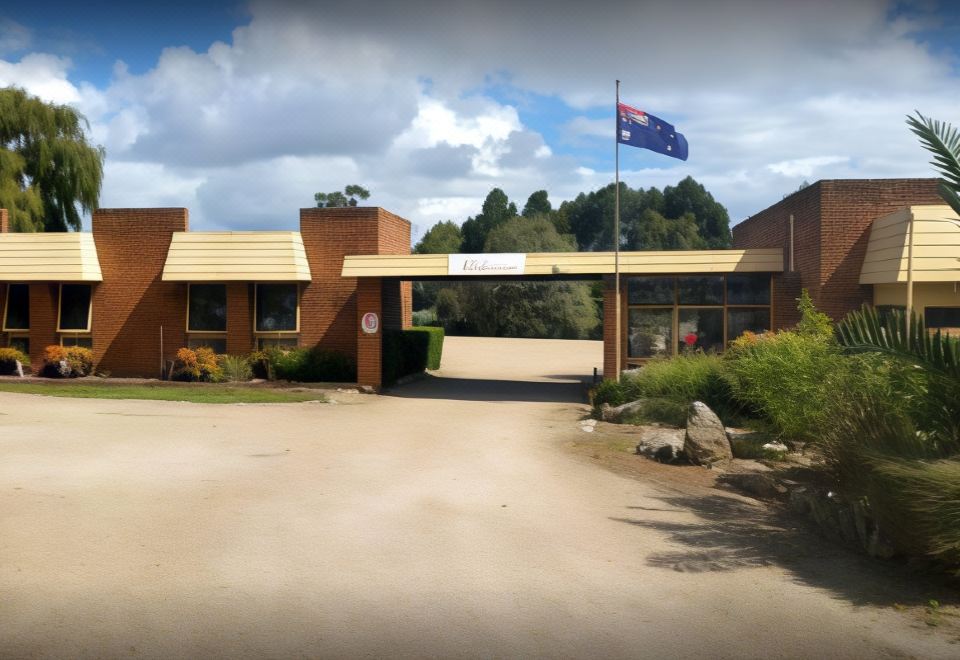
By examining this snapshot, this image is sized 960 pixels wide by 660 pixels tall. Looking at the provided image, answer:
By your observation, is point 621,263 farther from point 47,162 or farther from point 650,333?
point 47,162

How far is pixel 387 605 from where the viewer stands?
632cm

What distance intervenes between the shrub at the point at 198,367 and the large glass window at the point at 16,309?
5906mm

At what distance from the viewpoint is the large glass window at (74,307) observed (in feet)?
81.6

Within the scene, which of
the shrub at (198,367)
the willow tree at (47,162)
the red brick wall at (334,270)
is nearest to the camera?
the shrub at (198,367)

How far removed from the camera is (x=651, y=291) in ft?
70.9

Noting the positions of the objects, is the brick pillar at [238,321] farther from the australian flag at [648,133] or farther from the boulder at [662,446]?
the boulder at [662,446]

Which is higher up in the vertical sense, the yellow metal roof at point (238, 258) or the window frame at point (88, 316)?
the yellow metal roof at point (238, 258)

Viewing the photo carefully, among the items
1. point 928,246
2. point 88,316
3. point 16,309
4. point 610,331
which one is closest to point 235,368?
point 88,316

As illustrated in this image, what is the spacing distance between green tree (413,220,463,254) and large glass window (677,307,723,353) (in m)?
60.1

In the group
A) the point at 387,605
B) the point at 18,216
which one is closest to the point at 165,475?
the point at 387,605

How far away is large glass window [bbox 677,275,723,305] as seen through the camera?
2134 centimetres

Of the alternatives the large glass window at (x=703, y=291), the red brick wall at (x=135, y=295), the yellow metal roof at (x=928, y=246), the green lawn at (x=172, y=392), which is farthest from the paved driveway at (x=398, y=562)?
the red brick wall at (x=135, y=295)

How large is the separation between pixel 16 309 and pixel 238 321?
294 inches

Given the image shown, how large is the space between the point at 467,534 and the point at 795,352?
23.4ft
